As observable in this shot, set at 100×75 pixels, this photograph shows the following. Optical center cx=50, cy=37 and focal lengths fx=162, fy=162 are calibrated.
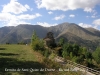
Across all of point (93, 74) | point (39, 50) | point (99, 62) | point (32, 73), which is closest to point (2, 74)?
point (32, 73)

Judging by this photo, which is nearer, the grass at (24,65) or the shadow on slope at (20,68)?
the shadow on slope at (20,68)

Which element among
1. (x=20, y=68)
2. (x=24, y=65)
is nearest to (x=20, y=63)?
(x=24, y=65)

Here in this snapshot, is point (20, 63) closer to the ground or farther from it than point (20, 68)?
farther from it

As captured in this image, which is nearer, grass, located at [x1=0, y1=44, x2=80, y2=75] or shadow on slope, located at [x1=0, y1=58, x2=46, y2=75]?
shadow on slope, located at [x1=0, y1=58, x2=46, y2=75]

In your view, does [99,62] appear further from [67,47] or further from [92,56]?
[67,47]

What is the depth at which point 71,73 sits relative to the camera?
22.9 m

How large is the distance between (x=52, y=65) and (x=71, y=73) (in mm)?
7902

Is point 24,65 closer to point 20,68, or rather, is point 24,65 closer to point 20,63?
point 20,63

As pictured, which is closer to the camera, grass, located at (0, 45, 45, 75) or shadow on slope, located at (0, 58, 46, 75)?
shadow on slope, located at (0, 58, 46, 75)

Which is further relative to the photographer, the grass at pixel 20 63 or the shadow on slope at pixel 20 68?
the grass at pixel 20 63

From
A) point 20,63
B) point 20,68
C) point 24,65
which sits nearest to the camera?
point 20,68

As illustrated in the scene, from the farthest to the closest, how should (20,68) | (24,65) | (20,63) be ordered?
1. (20,63)
2. (24,65)
3. (20,68)

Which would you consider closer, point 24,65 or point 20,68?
point 20,68

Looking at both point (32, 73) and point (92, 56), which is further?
point (92, 56)
